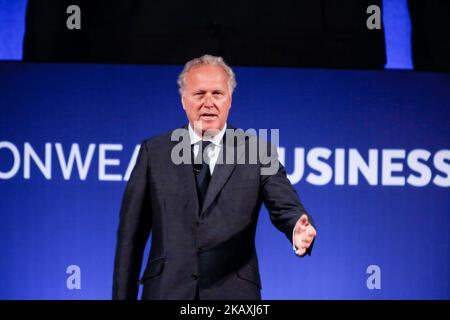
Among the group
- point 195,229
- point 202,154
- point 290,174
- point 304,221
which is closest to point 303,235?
point 304,221

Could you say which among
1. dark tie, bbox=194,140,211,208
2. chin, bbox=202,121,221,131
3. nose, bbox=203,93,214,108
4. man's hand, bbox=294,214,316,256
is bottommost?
man's hand, bbox=294,214,316,256

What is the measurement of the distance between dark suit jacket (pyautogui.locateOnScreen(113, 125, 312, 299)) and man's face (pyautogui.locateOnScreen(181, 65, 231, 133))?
0.28 meters

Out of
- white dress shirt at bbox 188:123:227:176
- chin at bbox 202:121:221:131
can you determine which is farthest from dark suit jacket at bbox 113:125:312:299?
chin at bbox 202:121:221:131

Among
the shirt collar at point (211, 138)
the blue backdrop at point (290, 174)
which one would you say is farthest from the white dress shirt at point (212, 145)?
the blue backdrop at point (290, 174)

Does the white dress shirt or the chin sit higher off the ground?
the chin

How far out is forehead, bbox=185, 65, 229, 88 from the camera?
9.87ft

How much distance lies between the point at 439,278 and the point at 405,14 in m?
1.36

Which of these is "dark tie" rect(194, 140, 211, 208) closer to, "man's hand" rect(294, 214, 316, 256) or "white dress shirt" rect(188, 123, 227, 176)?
"white dress shirt" rect(188, 123, 227, 176)

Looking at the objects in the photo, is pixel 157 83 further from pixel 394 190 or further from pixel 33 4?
pixel 394 190

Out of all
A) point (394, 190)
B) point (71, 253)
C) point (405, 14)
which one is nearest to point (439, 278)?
point (394, 190)

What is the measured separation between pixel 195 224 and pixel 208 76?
626mm

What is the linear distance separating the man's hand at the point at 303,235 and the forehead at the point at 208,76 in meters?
0.80

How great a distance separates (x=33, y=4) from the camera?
3.81 metres

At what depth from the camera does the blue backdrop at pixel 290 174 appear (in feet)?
12.6
